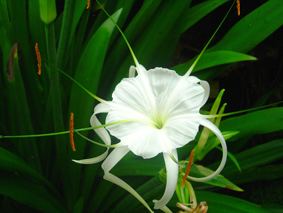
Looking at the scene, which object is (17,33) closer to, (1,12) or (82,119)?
(1,12)

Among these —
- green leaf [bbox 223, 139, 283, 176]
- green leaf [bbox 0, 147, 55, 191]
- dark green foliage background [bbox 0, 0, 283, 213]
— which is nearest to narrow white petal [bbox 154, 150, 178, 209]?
dark green foliage background [bbox 0, 0, 283, 213]

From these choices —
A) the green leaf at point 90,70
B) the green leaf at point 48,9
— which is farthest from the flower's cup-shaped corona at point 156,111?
the green leaf at point 90,70

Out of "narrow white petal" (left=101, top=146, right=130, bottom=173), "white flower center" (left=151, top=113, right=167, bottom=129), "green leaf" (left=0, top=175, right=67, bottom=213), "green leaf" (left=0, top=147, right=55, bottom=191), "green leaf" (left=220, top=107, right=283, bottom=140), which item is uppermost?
"white flower center" (left=151, top=113, right=167, bottom=129)

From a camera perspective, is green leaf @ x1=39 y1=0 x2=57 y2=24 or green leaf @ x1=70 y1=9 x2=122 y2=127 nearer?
green leaf @ x1=39 y1=0 x2=57 y2=24

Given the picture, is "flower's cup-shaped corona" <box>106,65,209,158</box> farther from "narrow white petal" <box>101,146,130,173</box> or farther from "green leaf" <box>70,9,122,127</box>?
"green leaf" <box>70,9,122,127</box>

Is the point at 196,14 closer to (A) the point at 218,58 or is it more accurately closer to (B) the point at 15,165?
(A) the point at 218,58

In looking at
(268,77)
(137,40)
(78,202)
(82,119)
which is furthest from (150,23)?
(268,77)
